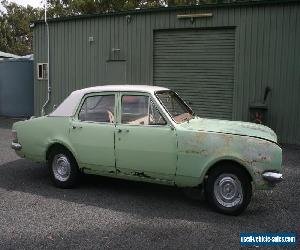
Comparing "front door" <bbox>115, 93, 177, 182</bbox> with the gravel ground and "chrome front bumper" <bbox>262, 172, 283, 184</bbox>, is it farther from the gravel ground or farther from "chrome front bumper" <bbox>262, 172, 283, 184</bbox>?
"chrome front bumper" <bbox>262, 172, 283, 184</bbox>

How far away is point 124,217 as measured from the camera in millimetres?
5613

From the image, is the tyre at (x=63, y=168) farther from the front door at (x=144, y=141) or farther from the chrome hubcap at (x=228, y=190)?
the chrome hubcap at (x=228, y=190)

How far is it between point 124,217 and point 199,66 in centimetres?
797

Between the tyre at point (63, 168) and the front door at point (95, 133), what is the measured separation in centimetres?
24

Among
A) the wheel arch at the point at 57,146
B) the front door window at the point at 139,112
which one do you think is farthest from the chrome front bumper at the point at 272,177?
the wheel arch at the point at 57,146

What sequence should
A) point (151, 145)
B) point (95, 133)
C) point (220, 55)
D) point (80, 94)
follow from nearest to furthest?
point (151, 145), point (95, 133), point (80, 94), point (220, 55)

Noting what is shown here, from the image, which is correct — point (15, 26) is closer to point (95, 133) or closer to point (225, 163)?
point (95, 133)

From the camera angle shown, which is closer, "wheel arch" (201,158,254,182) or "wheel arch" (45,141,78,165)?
"wheel arch" (201,158,254,182)

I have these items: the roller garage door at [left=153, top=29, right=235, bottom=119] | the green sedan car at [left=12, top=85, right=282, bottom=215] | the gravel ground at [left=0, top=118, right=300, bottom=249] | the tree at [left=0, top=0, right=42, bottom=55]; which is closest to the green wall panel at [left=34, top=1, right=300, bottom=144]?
the roller garage door at [left=153, top=29, right=235, bottom=119]

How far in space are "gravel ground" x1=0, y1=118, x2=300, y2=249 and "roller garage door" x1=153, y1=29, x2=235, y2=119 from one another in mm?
5222

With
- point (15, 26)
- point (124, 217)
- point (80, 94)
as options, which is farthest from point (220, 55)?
point (15, 26)

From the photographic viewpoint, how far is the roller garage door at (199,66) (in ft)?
40.0

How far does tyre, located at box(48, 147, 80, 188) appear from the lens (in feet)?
22.5

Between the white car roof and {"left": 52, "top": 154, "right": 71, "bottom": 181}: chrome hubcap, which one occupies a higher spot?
the white car roof
